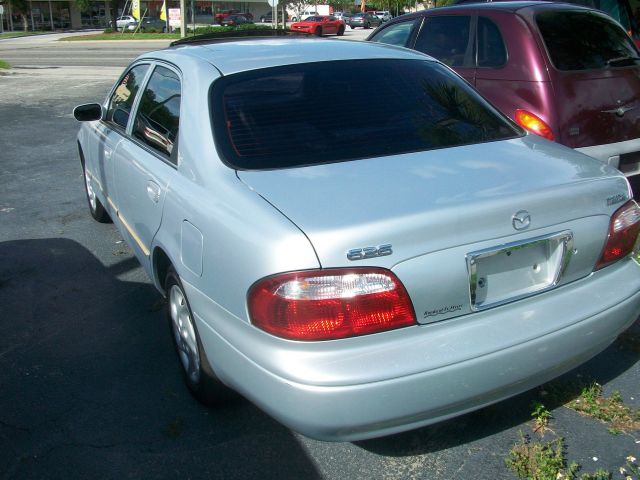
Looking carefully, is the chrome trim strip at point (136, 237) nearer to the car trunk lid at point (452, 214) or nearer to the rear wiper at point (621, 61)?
the car trunk lid at point (452, 214)

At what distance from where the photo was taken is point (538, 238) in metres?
2.57

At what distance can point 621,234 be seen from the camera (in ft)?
9.48

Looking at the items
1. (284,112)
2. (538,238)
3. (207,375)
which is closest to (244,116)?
(284,112)

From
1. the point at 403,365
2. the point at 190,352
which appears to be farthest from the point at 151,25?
the point at 403,365

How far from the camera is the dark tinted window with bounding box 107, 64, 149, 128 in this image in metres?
4.37

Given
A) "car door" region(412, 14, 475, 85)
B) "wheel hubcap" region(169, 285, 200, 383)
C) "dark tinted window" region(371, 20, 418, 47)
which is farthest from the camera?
"dark tinted window" region(371, 20, 418, 47)

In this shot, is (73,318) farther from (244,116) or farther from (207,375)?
(244,116)

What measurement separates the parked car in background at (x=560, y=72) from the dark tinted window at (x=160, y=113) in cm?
273

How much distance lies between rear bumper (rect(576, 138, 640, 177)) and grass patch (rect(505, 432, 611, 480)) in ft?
9.13

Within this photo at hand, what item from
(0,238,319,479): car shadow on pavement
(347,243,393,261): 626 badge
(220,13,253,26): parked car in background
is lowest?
(220,13,253,26): parked car in background

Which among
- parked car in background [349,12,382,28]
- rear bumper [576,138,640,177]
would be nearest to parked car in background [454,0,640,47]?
rear bumper [576,138,640,177]

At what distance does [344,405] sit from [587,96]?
3.83 m

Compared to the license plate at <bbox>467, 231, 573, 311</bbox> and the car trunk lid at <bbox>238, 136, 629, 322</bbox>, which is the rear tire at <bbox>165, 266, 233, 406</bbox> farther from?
the license plate at <bbox>467, 231, 573, 311</bbox>

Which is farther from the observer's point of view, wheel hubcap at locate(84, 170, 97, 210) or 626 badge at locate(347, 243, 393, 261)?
wheel hubcap at locate(84, 170, 97, 210)
